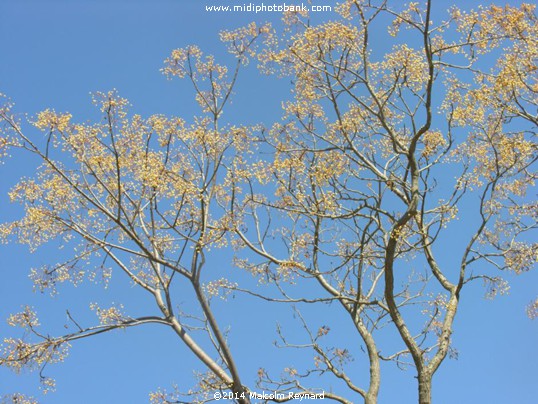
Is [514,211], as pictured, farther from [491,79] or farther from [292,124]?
[292,124]

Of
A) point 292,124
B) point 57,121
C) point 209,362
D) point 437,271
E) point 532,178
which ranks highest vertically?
point 292,124

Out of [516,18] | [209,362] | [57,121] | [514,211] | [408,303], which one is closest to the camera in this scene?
[57,121]

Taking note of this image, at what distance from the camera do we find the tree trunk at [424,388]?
8.55 m

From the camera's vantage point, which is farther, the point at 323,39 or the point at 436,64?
the point at 323,39

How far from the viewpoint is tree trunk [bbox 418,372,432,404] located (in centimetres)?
855

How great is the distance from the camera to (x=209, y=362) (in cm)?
897

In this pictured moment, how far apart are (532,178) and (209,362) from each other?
6.89m

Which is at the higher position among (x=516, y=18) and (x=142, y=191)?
(x=516, y=18)

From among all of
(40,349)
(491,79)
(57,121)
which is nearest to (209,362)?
(40,349)

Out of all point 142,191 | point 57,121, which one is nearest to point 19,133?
point 57,121

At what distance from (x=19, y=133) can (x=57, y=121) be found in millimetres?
699

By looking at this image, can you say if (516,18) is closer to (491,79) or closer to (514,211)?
(491,79)

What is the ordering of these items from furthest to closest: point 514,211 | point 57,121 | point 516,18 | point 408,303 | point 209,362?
point 408,303 → point 514,211 → point 516,18 → point 209,362 → point 57,121

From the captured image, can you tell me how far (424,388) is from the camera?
28.3 ft
